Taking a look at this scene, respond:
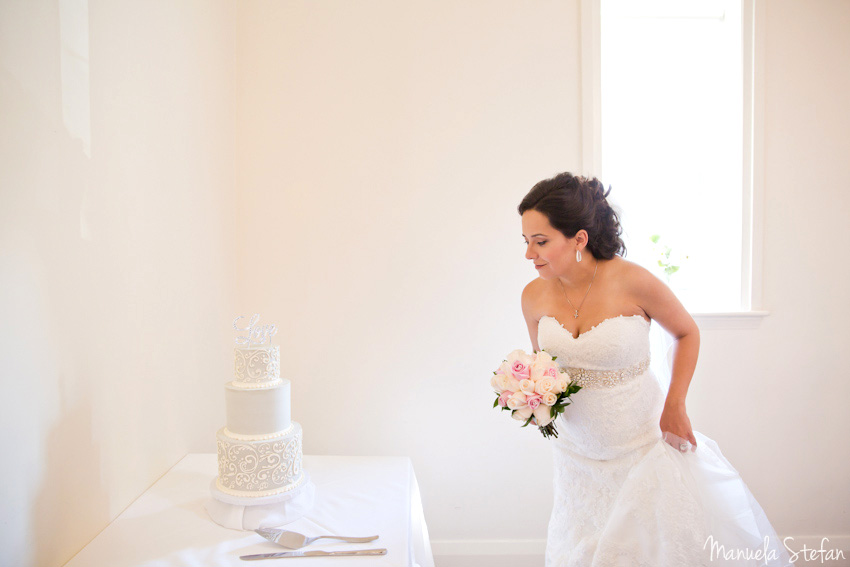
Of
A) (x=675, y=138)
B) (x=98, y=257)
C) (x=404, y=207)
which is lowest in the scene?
(x=98, y=257)

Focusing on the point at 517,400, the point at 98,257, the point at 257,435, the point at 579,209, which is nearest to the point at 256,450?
the point at 257,435

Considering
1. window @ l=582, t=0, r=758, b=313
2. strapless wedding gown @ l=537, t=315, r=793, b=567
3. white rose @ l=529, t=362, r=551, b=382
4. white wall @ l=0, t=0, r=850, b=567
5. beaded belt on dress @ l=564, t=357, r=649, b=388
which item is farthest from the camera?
window @ l=582, t=0, r=758, b=313

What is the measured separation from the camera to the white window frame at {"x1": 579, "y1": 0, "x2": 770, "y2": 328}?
2.91m

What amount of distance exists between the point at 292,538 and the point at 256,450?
28 centimetres

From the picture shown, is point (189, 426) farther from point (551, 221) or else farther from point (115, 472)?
point (551, 221)

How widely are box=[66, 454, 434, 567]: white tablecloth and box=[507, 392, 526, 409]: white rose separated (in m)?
0.50

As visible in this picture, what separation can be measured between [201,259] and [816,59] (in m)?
3.49

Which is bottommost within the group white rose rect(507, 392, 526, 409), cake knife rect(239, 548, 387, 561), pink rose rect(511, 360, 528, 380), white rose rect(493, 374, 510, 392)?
cake knife rect(239, 548, 387, 561)

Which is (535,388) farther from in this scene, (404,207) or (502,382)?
(404,207)

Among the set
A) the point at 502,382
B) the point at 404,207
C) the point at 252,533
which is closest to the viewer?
the point at 252,533

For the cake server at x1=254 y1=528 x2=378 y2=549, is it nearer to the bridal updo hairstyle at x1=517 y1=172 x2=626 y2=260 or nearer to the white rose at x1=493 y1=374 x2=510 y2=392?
the white rose at x1=493 y1=374 x2=510 y2=392

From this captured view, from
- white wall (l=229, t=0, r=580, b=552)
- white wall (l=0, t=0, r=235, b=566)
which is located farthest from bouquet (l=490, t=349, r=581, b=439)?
white wall (l=0, t=0, r=235, b=566)

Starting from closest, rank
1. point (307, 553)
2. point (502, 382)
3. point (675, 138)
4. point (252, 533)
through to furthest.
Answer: point (307, 553) < point (252, 533) < point (502, 382) < point (675, 138)

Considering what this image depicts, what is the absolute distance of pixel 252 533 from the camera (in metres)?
1.59
